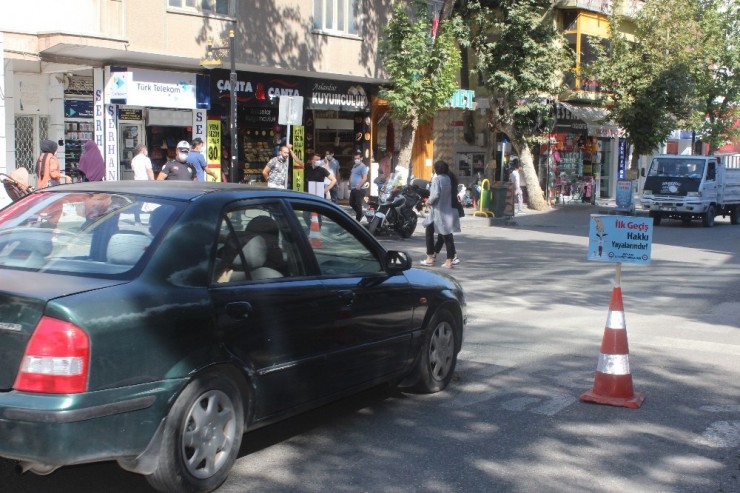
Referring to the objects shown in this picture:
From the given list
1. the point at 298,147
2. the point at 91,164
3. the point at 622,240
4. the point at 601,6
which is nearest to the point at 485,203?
the point at 298,147

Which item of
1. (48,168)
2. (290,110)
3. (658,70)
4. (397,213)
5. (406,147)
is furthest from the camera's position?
(658,70)

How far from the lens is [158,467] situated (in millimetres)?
4367

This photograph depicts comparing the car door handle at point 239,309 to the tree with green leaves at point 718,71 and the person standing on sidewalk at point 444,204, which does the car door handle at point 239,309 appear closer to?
the person standing on sidewalk at point 444,204

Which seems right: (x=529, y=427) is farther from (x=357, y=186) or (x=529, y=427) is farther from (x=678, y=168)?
(x=678, y=168)

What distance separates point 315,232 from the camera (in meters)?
5.80

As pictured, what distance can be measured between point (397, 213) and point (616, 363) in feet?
43.0

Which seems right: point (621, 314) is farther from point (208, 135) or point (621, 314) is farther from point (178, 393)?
point (208, 135)

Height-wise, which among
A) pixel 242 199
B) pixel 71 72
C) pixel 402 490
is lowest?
pixel 402 490

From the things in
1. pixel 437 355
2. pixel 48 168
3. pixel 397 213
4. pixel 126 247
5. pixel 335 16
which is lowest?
pixel 437 355

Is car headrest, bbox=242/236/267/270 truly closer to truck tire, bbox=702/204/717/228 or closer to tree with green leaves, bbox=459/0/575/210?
truck tire, bbox=702/204/717/228

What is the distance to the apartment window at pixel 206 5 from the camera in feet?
70.1

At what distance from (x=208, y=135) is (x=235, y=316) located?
19536 mm

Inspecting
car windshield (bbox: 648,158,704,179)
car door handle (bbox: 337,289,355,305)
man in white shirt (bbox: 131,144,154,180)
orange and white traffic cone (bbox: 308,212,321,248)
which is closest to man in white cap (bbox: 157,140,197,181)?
man in white shirt (bbox: 131,144,154,180)

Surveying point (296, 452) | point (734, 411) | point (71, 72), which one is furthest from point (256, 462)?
point (71, 72)
